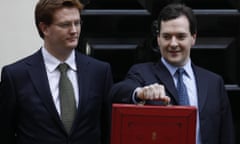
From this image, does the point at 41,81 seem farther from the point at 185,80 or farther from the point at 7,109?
the point at 185,80

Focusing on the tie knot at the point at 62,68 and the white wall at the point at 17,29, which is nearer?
the tie knot at the point at 62,68

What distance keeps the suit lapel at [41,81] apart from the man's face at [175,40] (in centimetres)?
60

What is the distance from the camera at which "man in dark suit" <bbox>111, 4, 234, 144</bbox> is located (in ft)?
11.6

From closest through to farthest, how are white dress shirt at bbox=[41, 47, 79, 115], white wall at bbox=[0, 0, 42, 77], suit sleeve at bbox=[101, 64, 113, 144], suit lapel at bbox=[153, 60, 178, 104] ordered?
suit lapel at bbox=[153, 60, 178, 104] → white dress shirt at bbox=[41, 47, 79, 115] → suit sleeve at bbox=[101, 64, 113, 144] → white wall at bbox=[0, 0, 42, 77]

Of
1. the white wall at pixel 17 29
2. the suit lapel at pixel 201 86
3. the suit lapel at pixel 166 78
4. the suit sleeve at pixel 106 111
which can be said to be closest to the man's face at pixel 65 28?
the suit sleeve at pixel 106 111

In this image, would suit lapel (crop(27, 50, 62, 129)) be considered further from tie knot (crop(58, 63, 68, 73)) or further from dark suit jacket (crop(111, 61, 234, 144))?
dark suit jacket (crop(111, 61, 234, 144))

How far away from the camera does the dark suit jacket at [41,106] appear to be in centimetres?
357

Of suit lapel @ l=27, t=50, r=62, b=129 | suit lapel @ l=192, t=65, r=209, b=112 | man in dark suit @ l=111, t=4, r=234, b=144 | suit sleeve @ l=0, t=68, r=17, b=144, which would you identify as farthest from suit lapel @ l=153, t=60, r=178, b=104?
suit sleeve @ l=0, t=68, r=17, b=144

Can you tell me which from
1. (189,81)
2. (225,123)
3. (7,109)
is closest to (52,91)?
(7,109)

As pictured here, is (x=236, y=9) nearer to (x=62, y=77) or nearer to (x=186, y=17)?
(x=186, y=17)

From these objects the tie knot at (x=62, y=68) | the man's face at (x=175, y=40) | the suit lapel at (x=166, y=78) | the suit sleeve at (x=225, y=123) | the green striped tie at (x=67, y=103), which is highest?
the man's face at (x=175, y=40)

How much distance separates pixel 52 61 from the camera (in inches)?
144

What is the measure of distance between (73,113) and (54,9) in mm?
522

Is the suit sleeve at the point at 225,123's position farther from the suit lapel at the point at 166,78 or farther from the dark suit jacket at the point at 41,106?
the dark suit jacket at the point at 41,106
